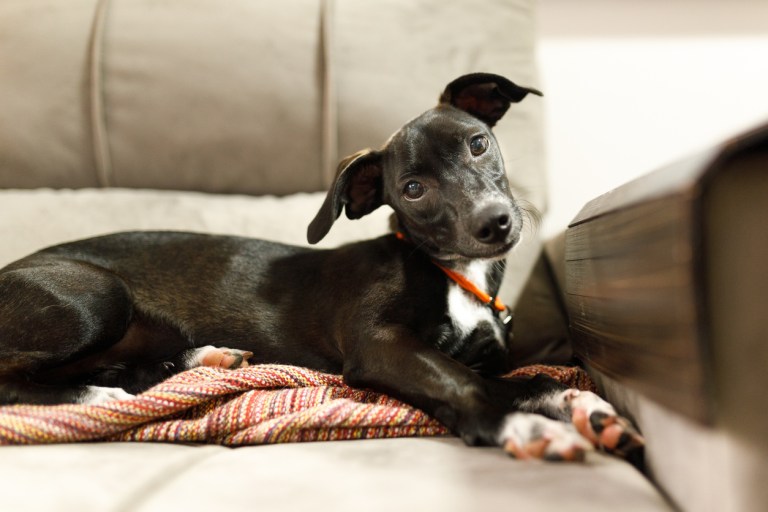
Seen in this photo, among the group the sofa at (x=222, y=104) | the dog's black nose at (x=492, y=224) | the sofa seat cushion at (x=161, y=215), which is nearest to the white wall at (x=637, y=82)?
the sofa at (x=222, y=104)

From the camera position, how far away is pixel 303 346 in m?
1.83

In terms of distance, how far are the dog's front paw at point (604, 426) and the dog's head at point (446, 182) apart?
0.48 metres

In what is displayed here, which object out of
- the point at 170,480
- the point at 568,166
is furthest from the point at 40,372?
the point at 568,166

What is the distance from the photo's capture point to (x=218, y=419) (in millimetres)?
1315

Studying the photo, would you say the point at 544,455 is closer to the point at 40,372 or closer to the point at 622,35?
the point at 40,372

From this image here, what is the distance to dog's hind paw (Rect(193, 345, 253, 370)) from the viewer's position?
1728mm

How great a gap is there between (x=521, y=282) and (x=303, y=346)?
804 millimetres

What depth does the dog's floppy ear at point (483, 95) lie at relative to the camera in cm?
179

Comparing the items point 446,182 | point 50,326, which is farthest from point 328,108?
point 50,326

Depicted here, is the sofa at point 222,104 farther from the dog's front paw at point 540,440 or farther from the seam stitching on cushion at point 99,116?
the dog's front paw at point 540,440

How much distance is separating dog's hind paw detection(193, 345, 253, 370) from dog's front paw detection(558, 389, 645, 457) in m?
0.94

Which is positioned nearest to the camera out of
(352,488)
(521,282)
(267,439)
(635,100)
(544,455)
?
(352,488)

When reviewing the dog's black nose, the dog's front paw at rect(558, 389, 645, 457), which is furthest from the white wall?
the dog's front paw at rect(558, 389, 645, 457)

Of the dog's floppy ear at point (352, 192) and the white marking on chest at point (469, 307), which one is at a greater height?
the dog's floppy ear at point (352, 192)
